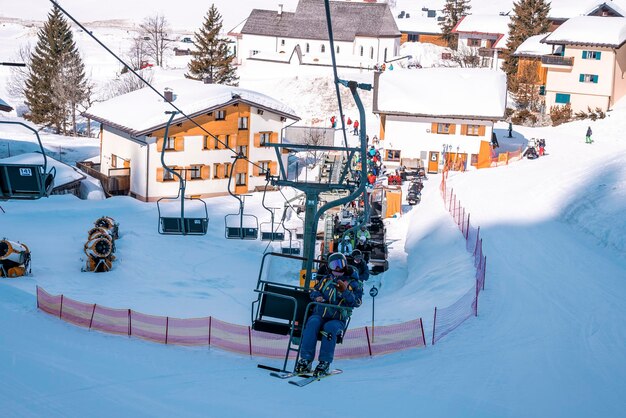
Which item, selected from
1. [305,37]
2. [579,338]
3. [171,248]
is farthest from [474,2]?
[579,338]

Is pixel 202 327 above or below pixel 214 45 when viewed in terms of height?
below

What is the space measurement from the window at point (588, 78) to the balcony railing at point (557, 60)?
120 centimetres

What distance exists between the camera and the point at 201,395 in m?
11.7

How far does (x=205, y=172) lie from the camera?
139 feet

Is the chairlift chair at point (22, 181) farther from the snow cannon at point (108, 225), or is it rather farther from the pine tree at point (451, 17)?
the pine tree at point (451, 17)

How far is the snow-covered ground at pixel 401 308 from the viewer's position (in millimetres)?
11656

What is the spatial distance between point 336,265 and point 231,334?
4.00 meters

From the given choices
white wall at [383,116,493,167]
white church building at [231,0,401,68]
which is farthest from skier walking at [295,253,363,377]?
white church building at [231,0,401,68]

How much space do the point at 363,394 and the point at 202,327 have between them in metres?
4.20

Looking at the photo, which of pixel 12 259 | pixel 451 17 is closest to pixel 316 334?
pixel 12 259

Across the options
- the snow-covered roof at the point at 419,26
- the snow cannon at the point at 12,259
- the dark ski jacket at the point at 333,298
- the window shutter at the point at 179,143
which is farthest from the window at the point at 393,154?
the snow-covered roof at the point at 419,26

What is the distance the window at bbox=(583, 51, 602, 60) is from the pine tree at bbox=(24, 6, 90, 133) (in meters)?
39.8

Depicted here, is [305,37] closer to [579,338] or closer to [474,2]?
[579,338]

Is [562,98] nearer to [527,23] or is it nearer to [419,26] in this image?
[527,23]
